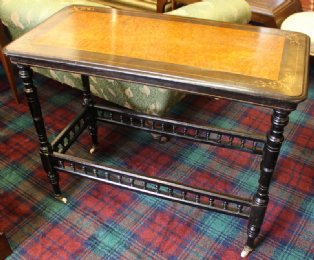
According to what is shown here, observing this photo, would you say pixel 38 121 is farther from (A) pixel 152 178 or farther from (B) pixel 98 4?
(B) pixel 98 4

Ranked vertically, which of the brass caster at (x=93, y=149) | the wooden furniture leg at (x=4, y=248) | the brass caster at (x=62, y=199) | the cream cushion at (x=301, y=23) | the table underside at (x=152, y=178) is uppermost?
the cream cushion at (x=301, y=23)

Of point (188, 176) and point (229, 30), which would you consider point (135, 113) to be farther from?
point (229, 30)

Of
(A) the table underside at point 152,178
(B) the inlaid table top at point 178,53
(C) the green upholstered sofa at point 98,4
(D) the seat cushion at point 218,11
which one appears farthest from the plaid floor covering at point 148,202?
(B) the inlaid table top at point 178,53

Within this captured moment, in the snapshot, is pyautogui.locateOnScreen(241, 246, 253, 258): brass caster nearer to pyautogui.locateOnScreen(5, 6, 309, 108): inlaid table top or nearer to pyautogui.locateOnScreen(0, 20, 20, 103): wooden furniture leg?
pyautogui.locateOnScreen(5, 6, 309, 108): inlaid table top

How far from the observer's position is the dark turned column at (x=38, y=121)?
110cm

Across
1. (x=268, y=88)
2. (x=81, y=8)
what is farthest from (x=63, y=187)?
(x=268, y=88)

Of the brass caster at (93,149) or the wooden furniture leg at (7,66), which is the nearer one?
the brass caster at (93,149)

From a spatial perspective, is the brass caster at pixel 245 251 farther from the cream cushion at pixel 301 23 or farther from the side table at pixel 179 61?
the cream cushion at pixel 301 23

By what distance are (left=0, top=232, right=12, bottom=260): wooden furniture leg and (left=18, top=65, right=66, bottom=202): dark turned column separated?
29 centimetres

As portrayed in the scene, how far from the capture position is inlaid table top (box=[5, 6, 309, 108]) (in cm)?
89

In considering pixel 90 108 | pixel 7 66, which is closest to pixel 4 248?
pixel 90 108

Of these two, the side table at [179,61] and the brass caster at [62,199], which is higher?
the side table at [179,61]

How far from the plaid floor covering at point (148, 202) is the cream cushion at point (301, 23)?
22.2 inches

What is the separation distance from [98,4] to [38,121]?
2.31 ft
